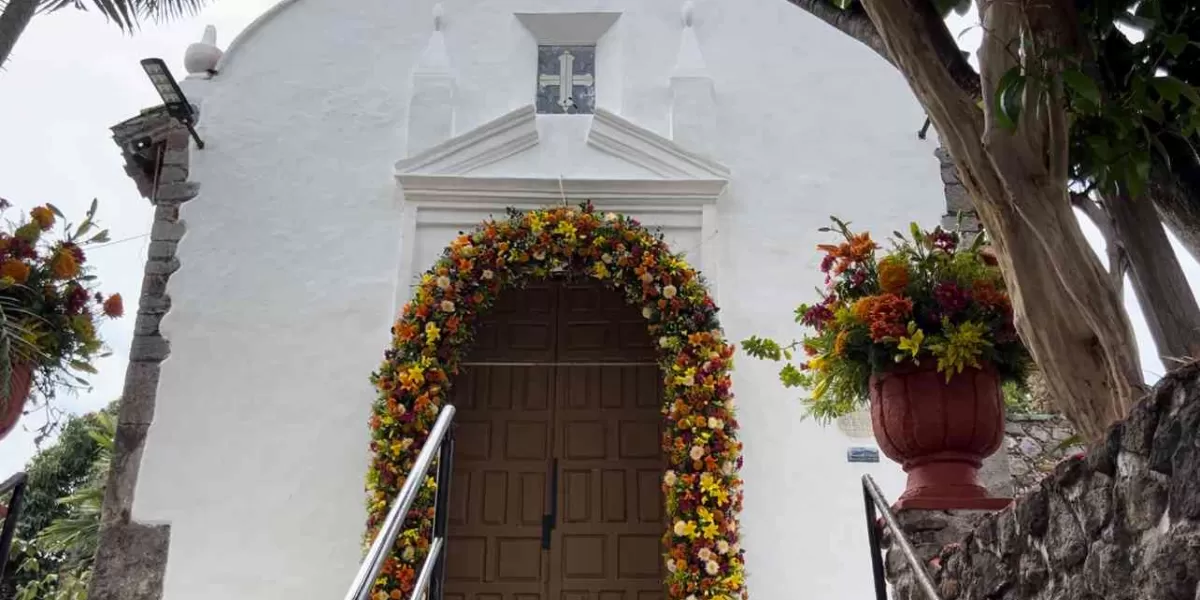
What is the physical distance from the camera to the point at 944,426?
341 centimetres

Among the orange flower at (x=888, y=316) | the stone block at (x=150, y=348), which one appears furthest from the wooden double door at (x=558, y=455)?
the orange flower at (x=888, y=316)

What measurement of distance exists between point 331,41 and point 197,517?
3469mm

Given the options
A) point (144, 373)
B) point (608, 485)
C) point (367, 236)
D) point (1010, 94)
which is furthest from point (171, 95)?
point (1010, 94)

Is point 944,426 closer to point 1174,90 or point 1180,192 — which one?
point 1180,192

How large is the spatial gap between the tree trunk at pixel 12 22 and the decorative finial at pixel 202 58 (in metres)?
2.60

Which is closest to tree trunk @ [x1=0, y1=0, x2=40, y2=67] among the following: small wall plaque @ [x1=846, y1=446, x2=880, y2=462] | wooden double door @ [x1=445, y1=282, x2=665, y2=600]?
wooden double door @ [x1=445, y1=282, x2=665, y2=600]

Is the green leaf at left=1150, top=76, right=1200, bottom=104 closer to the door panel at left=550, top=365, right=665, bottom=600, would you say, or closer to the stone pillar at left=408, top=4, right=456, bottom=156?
the door panel at left=550, top=365, right=665, bottom=600

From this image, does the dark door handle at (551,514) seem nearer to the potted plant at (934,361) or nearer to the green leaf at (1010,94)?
the potted plant at (934,361)

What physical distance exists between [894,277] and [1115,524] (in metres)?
1.65

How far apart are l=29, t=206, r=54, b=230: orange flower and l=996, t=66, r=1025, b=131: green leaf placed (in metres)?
4.18

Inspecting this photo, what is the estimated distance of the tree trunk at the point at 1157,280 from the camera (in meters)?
2.73

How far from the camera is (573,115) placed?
691cm

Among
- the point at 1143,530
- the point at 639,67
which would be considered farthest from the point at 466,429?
the point at 1143,530

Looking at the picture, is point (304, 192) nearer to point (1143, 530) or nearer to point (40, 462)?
point (1143, 530)
